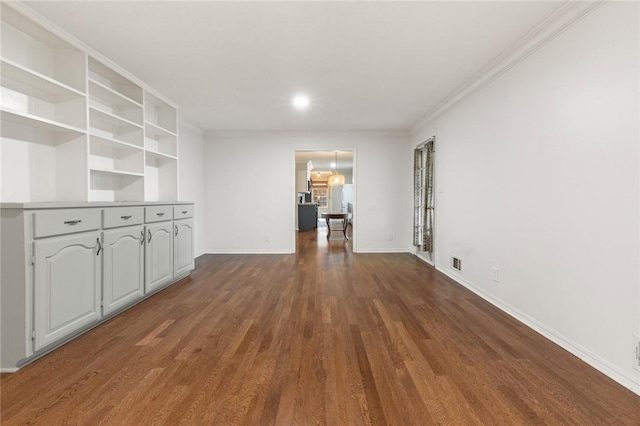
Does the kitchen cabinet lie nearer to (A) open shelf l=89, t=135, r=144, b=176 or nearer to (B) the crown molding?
(A) open shelf l=89, t=135, r=144, b=176

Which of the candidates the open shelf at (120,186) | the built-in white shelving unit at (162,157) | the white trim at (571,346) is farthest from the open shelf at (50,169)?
the white trim at (571,346)

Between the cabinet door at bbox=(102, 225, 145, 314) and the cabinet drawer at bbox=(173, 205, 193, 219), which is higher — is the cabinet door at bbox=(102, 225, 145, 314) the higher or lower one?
the lower one

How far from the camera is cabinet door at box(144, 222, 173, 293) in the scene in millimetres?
3080

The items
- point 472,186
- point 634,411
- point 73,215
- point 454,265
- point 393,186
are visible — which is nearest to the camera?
point 634,411

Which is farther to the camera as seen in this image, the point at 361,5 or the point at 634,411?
the point at 361,5

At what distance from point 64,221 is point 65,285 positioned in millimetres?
453

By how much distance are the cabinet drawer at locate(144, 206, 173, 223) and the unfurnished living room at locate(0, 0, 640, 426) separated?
56 mm

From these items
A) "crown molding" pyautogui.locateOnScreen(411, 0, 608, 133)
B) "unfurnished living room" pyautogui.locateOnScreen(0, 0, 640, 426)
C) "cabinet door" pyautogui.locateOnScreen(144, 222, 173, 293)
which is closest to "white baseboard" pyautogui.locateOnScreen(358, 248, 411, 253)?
"unfurnished living room" pyautogui.locateOnScreen(0, 0, 640, 426)

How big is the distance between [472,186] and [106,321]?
155 inches

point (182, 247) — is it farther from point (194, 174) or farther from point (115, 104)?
point (194, 174)

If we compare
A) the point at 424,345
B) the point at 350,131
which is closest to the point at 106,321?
the point at 424,345

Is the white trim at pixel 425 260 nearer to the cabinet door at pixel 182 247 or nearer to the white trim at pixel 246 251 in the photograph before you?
the white trim at pixel 246 251

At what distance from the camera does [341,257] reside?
5.37 metres

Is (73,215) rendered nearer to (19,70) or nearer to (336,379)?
(19,70)
